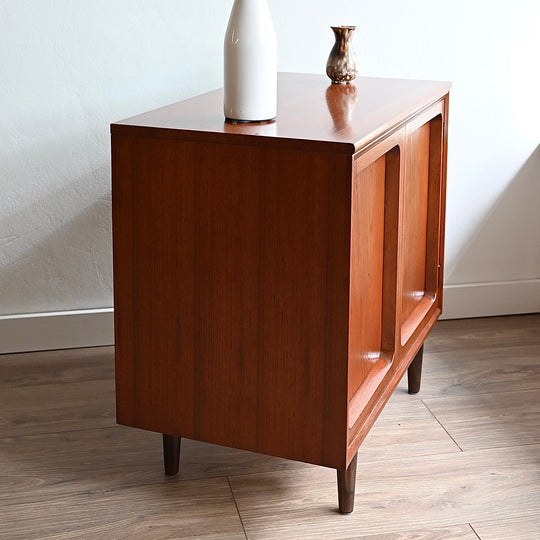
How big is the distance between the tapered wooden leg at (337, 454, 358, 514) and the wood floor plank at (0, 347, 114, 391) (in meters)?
0.78

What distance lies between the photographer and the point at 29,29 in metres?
2.11

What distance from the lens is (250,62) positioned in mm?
1464

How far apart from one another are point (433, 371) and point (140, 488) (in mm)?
851

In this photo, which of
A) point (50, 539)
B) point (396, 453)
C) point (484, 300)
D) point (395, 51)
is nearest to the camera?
point (50, 539)

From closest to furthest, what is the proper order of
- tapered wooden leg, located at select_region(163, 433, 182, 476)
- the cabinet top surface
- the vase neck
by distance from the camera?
the cabinet top surface
tapered wooden leg, located at select_region(163, 433, 182, 476)
the vase neck

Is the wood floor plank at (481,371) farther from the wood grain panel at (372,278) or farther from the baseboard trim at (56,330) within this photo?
the baseboard trim at (56,330)

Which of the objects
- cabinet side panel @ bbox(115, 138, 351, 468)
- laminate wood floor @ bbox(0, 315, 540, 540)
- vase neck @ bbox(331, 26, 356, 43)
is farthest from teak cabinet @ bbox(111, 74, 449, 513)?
vase neck @ bbox(331, 26, 356, 43)

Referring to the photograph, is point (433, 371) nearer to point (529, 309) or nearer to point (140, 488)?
point (529, 309)

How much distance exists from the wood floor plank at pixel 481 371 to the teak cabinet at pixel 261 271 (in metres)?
0.52

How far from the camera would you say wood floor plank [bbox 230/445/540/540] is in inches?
62.6

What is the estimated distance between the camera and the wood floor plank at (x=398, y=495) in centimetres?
159

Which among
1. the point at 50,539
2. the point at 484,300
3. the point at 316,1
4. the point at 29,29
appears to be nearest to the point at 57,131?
the point at 29,29

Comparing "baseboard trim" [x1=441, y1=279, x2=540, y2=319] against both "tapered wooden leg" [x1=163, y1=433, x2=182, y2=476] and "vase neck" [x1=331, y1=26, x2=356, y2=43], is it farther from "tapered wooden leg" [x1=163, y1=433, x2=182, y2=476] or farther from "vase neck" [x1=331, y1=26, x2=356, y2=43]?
"tapered wooden leg" [x1=163, y1=433, x2=182, y2=476]

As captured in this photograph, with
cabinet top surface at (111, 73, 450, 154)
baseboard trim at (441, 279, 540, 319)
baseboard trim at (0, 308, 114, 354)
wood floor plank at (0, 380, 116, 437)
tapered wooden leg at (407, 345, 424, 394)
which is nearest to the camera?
cabinet top surface at (111, 73, 450, 154)
